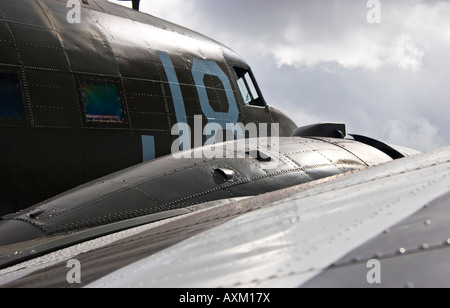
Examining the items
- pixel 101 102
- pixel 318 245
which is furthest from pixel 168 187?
pixel 318 245

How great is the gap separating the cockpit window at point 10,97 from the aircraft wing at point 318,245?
4792mm

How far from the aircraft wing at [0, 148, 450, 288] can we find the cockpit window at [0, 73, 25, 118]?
479 cm

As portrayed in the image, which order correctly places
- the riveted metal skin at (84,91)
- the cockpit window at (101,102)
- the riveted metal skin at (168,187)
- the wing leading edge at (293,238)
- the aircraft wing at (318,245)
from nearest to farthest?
the aircraft wing at (318,245) < the wing leading edge at (293,238) < the riveted metal skin at (168,187) < the riveted metal skin at (84,91) < the cockpit window at (101,102)

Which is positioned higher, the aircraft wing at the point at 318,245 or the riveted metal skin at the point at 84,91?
the riveted metal skin at the point at 84,91

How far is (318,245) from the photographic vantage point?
293 centimetres

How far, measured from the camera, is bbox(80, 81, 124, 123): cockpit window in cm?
1002

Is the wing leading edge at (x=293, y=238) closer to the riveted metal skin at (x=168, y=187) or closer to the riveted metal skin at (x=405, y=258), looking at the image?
the riveted metal skin at (x=405, y=258)

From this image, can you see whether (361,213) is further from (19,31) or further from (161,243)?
(19,31)

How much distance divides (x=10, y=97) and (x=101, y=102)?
1825 mm

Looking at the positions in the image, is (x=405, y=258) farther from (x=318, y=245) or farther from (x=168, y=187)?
(x=168, y=187)

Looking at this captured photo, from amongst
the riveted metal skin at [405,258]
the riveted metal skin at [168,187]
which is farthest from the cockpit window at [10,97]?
the riveted metal skin at [405,258]

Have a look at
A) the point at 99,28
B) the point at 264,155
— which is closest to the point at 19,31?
the point at 99,28

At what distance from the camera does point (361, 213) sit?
3.34 m

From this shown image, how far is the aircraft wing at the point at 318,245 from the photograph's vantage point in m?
2.58
